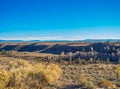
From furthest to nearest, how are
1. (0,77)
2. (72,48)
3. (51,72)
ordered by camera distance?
(72,48)
(51,72)
(0,77)

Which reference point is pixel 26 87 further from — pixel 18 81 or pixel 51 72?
pixel 51 72

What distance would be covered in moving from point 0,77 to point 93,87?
23.5ft

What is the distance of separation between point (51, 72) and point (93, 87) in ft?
15.0

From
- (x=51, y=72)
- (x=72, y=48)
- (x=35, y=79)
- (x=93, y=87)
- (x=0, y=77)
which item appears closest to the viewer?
(x=0, y=77)

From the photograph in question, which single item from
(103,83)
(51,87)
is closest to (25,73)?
(51,87)

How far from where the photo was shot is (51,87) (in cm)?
2111

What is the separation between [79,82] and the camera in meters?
22.5

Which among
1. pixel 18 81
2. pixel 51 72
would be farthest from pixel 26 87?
pixel 51 72

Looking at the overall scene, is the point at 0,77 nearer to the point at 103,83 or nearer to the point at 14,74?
the point at 14,74

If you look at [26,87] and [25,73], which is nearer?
[26,87]

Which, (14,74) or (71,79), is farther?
(71,79)

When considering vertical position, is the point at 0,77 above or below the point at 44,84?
above

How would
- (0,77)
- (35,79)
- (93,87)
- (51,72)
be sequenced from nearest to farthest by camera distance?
(0,77), (93,87), (35,79), (51,72)

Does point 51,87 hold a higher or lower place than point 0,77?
lower
